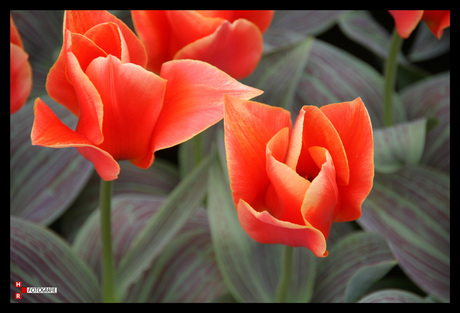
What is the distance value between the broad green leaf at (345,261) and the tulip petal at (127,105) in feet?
0.60

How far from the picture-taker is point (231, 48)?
1.14 ft

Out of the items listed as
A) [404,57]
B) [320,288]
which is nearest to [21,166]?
[320,288]

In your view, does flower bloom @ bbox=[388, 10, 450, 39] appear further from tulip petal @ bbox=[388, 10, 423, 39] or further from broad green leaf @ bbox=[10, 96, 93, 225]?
broad green leaf @ bbox=[10, 96, 93, 225]

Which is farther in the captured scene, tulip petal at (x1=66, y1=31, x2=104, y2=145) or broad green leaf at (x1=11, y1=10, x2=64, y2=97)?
broad green leaf at (x1=11, y1=10, x2=64, y2=97)

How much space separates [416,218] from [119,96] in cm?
26

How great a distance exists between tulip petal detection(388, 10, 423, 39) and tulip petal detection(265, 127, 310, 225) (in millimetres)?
162

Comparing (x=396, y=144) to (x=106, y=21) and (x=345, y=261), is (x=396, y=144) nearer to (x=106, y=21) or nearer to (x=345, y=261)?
(x=345, y=261)

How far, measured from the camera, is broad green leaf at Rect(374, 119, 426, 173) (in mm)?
417

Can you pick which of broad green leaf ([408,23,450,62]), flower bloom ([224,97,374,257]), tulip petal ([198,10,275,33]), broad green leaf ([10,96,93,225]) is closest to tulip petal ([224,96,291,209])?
flower bloom ([224,97,374,257])

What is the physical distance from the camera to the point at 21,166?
445mm

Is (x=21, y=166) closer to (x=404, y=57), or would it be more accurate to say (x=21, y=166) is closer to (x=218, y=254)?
(x=218, y=254)

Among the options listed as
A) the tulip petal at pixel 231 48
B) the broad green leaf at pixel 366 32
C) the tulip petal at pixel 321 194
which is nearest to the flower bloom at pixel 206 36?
the tulip petal at pixel 231 48

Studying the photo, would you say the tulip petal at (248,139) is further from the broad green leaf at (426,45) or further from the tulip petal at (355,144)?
the broad green leaf at (426,45)

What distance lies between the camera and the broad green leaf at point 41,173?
432 millimetres
